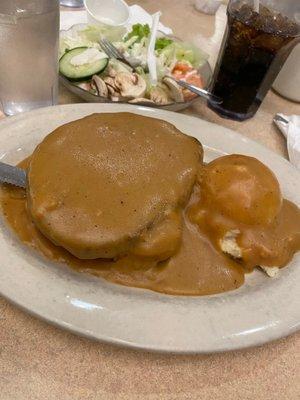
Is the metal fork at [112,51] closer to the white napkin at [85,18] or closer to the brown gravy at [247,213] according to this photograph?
the white napkin at [85,18]

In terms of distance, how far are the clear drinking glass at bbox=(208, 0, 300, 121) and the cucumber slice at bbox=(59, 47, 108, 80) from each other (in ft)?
1.45

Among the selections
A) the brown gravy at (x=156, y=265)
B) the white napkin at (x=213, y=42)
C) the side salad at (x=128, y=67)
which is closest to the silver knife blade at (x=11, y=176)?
the brown gravy at (x=156, y=265)

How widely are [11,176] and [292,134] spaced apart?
40.1 inches

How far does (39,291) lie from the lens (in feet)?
2.75

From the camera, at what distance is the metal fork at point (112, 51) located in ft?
5.27

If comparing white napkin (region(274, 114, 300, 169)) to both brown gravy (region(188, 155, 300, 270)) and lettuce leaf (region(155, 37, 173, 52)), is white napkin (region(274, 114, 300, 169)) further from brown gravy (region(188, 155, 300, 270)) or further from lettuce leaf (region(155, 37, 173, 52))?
lettuce leaf (region(155, 37, 173, 52))

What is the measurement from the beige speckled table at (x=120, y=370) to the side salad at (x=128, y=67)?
0.85 meters

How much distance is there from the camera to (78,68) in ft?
4.84

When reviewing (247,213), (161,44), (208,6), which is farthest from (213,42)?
(247,213)

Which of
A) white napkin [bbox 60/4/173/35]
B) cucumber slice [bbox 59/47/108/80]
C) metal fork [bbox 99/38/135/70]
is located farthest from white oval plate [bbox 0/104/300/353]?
white napkin [bbox 60/4/173/35]

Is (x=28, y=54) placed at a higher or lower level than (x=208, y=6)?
higher

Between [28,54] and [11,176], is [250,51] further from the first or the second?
[11,176]

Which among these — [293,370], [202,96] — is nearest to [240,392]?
[293,370]

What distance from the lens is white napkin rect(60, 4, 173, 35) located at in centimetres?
185
